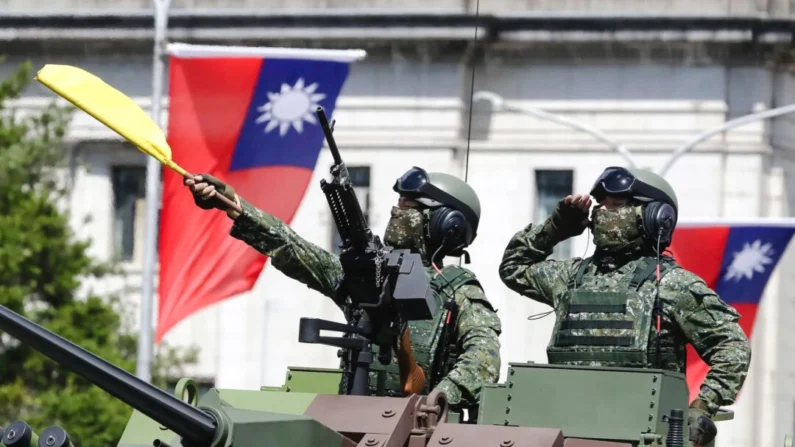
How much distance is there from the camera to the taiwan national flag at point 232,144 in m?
24.1

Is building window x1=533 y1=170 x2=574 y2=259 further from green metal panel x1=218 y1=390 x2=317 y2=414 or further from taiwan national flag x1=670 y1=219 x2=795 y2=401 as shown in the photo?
green metal panel x1=218 y1=390 x2=317 y2=414

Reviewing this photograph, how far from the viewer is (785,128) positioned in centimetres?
4216

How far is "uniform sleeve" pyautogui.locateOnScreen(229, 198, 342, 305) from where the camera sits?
13.5m

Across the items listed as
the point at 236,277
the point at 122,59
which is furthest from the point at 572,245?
the point at 236,277

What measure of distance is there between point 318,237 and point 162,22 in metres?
13.2

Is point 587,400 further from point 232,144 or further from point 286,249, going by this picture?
point 232,144

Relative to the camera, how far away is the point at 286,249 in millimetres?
13805

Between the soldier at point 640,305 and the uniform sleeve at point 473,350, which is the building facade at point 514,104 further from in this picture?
the soldier at point 640,305

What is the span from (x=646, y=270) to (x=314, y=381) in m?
2.09

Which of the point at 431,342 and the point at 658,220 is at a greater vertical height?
the point at 658,220

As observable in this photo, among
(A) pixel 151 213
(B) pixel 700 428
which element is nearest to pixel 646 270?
(B) pixel 700 428

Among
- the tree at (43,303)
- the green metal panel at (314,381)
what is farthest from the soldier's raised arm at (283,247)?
the tree at (43,303)

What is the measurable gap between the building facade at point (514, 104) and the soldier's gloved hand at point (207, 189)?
2752cm

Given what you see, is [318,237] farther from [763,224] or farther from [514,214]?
[763,224]
